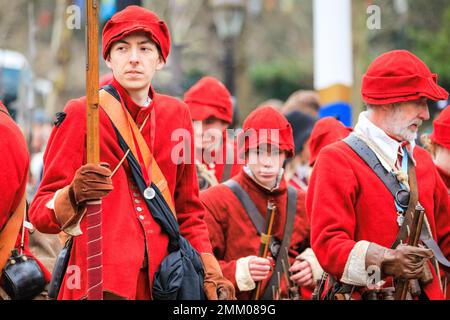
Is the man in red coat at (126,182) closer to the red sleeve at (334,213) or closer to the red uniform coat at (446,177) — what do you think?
the red sleeve at (334,213)

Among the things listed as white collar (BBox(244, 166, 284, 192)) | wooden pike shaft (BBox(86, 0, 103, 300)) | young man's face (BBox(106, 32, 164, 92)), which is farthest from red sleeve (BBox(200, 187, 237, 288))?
wooden pike shaft (BBox(86, 0, 103, 300))

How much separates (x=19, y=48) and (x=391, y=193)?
32019 mm

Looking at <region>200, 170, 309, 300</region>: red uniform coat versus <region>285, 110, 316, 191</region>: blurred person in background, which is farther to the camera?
<region>285, 110, 316, 191</region>: blurred person in background

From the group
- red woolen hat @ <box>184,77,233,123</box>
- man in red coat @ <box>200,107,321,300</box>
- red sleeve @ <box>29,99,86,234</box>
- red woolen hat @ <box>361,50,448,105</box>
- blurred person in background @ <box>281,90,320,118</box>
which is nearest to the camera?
red sleeve @ <box>29,99,86,234</box>

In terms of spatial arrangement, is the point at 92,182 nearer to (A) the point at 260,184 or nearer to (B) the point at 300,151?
(A) the point at 260,184

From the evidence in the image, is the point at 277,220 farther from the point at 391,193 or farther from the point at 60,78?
the point at 60,78

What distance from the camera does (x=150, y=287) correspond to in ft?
18.7

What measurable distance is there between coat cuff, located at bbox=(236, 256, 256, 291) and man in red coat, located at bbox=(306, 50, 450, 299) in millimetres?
1183

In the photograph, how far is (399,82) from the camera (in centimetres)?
625

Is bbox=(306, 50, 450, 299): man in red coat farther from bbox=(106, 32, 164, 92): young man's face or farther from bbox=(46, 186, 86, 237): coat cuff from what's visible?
bbox=(46, 186, 86, 237): coat cuff

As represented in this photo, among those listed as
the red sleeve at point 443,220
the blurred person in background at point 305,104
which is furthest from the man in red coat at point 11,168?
the blurred person in background at point 305,104

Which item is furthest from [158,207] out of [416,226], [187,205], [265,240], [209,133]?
[209,133]

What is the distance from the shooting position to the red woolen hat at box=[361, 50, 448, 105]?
624cm
